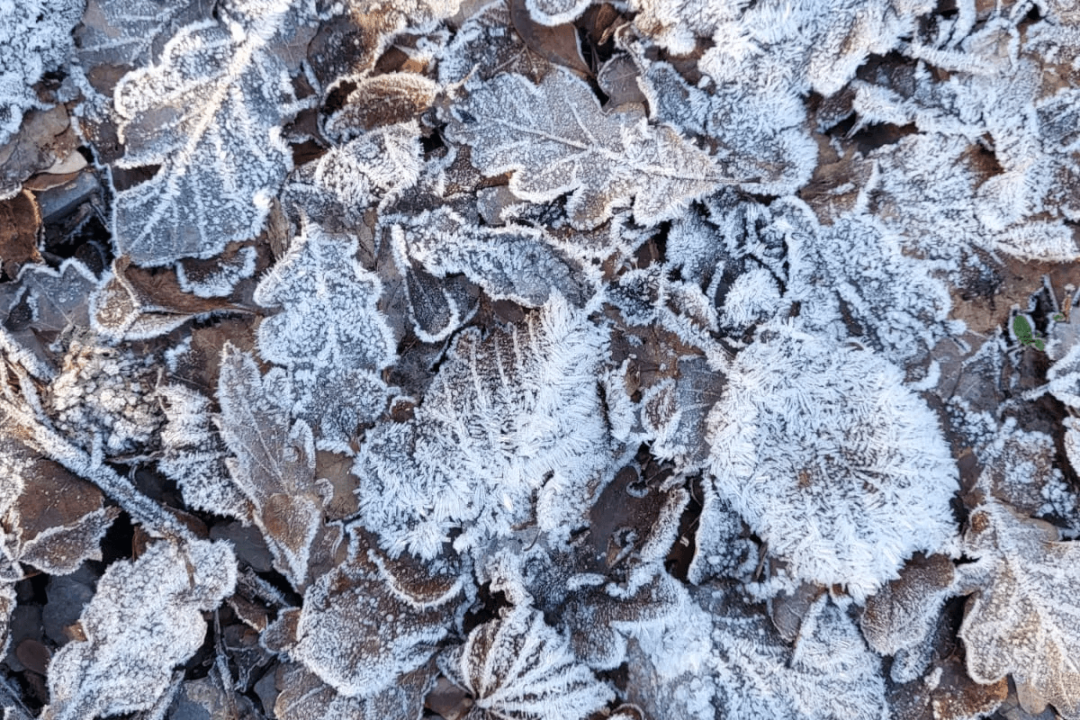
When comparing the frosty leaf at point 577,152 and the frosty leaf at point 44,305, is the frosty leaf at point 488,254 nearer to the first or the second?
the frosty leaf at point 577,152

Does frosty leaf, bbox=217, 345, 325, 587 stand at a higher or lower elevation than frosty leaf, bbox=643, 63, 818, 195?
lower

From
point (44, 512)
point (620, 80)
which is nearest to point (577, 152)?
point (620, 80)

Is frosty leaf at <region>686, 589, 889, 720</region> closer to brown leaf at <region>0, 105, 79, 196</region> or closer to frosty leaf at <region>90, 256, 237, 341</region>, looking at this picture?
frosty leaf at <region>90, 256, 237, 341</region>

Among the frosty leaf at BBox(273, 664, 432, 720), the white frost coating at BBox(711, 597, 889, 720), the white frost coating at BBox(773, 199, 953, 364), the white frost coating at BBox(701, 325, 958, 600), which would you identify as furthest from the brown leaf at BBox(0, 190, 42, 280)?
the white frost coating at BBox(711, 597, 889, 720)

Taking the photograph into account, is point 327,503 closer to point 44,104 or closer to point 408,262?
point 408,262

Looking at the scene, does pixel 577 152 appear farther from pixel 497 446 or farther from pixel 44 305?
pixel 44 305
